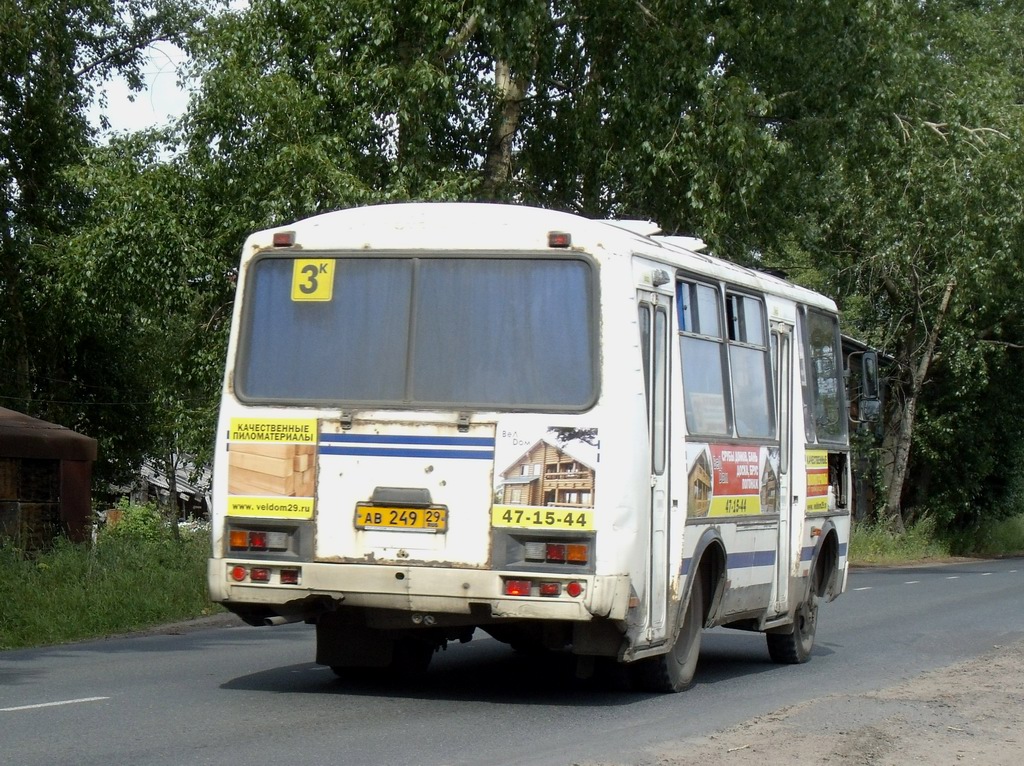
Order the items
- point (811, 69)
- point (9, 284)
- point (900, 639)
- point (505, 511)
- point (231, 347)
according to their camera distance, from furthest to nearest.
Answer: point (9, 284) → point (811, 69) → point (900, 639) → point (231, 347) → point (505, 511)

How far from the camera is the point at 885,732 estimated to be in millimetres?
9141

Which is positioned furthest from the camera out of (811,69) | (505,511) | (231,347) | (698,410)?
(811,69)

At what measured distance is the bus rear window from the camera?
9578 millimetres

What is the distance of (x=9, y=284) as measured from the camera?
33.1 metres

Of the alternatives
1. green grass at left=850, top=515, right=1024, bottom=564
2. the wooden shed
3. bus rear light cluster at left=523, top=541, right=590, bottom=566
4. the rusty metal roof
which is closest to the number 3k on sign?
bus rear light cluster at left=523, top=541, right=590, bottom=566

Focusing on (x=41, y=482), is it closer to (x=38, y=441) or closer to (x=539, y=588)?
(x=38, y=441)

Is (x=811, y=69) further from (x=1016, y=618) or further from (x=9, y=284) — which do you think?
(x=9, y=284)

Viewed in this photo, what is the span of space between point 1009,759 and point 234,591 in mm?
4576

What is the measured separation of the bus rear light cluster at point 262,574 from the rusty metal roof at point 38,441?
38.3ft

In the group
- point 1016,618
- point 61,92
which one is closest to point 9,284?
point 61,92

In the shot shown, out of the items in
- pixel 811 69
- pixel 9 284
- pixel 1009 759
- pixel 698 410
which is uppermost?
pixel 811 69

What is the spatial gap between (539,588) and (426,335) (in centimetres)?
176

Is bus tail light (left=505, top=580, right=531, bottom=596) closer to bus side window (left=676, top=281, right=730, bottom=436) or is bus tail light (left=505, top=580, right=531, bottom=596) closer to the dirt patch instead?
the dirt patch

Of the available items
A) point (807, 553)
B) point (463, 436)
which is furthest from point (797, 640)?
point (463, 436)
